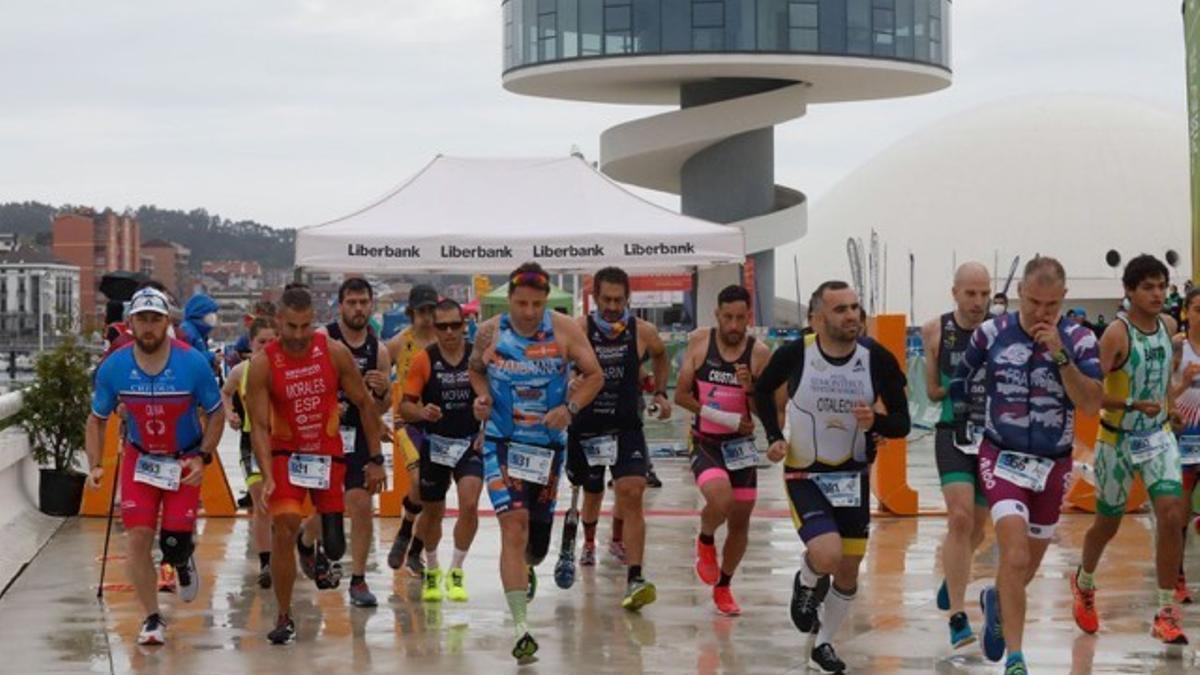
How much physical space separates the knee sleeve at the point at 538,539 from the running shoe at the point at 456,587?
3.90 feet

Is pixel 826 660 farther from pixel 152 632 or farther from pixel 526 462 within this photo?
pixel 152 632

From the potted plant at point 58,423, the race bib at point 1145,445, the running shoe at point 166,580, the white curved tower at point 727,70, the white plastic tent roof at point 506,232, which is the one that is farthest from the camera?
the white curved tower at point 727,70

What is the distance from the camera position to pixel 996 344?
943 centimetres

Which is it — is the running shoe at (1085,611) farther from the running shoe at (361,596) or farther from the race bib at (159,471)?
the race bib at (159,471)

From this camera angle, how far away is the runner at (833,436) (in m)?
9.52

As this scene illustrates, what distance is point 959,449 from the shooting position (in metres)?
10.2

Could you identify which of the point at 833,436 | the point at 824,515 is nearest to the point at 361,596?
the point at 824,515

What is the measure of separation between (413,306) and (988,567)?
154 inches

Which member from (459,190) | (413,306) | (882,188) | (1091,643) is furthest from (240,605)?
(882,188)

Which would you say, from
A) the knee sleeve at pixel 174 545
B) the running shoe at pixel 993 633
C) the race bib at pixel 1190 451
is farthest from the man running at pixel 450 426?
the race bib at pixel 1190 451

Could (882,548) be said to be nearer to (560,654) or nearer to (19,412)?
(560,654)

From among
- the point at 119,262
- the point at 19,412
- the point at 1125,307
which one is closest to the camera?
the point at 1125,307

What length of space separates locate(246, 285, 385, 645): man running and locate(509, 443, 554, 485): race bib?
0.95 metres

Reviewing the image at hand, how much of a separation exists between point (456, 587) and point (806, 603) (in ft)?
8.74
